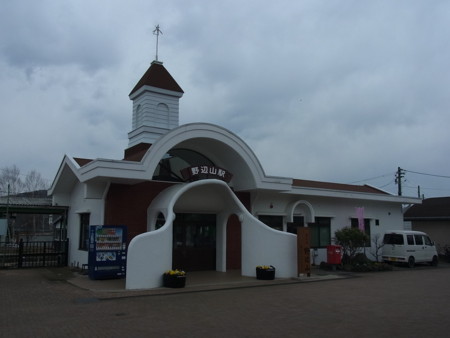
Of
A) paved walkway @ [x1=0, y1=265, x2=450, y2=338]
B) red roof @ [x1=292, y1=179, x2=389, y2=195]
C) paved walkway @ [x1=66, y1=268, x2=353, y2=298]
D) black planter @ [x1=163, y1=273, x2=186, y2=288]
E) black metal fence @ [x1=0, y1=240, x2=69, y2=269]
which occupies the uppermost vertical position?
red roof @ [x1=292, y1=179, x2=389, y2=195]

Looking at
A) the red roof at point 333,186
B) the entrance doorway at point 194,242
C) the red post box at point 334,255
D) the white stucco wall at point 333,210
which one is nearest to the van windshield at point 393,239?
the white stucco wall at point 333,210

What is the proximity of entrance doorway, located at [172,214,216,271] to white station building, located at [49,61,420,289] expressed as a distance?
41mm

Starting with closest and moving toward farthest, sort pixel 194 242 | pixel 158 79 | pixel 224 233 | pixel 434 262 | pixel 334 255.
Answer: pixel 194 242 < pixel 224 233 < pixel 334 255 < pixel 158 79 < pixel 434 262

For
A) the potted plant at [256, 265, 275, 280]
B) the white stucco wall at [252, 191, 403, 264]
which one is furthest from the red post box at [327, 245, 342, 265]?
the potted plant at [256, 265, 275, 280]

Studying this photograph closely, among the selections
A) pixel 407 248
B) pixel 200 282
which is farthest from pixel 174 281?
pixel 407 248

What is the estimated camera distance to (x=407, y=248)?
2139 cm

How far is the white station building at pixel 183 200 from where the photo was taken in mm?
14602

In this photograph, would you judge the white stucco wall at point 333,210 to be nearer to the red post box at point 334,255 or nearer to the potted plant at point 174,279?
the red post box at point 334,255

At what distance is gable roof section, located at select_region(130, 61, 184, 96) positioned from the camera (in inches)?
788

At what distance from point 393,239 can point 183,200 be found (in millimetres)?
12094

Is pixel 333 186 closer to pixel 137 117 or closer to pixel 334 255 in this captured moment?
pixel 334 255

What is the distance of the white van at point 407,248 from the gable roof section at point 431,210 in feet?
27.8

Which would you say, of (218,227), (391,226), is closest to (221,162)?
(218,227)

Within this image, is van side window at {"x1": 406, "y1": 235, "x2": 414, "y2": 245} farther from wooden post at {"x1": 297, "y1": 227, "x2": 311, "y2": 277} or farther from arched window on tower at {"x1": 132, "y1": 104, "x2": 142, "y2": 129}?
arched window on tower at {"x1": 132, "y1": 104, "x2": 142, "y2": 129}
